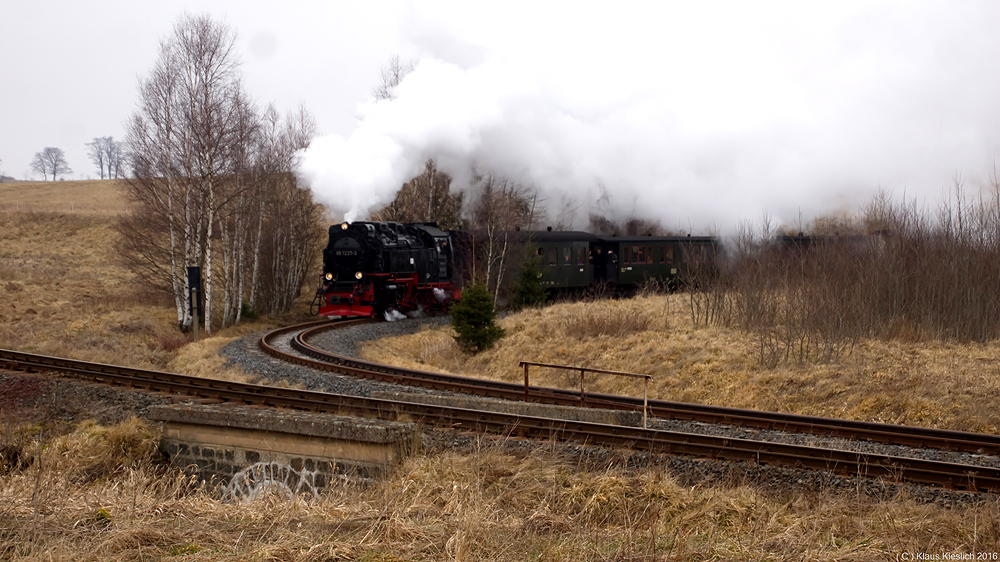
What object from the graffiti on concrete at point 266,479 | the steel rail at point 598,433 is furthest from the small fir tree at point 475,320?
the graffiti on concrete at point 266,479

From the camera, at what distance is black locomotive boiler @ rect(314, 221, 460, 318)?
2262 centimetres

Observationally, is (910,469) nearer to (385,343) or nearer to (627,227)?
(385,343)

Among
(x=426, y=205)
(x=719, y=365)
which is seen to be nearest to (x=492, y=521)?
(x=719, y=365)

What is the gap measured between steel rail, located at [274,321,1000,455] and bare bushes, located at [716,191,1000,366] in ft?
13.5

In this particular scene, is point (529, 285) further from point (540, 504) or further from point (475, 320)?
point (540, 504)

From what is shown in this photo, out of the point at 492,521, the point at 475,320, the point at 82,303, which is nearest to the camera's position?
the point at 492,521

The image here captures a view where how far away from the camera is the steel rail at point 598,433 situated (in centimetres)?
710

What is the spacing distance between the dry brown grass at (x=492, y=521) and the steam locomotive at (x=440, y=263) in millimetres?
13947

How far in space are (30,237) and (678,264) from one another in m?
40.2

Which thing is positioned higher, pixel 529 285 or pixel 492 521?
pixel 529 285

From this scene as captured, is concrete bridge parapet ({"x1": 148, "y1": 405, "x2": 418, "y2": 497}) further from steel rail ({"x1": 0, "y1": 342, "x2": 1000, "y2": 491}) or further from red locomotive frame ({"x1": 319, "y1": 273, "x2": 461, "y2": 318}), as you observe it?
red locomotive frame ({"x1": 319, "y1": 273, "x2": 461, "y2": 318})

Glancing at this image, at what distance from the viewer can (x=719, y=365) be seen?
14.8m

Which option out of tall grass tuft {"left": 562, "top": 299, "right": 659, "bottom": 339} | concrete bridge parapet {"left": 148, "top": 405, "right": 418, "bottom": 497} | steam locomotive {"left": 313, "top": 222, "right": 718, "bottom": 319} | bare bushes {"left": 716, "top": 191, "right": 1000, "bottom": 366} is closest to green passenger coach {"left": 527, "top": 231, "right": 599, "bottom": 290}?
steam locomotive {"left": 313, "top": 222, "right": 718, "bottom": 319}

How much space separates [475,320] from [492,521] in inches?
541
